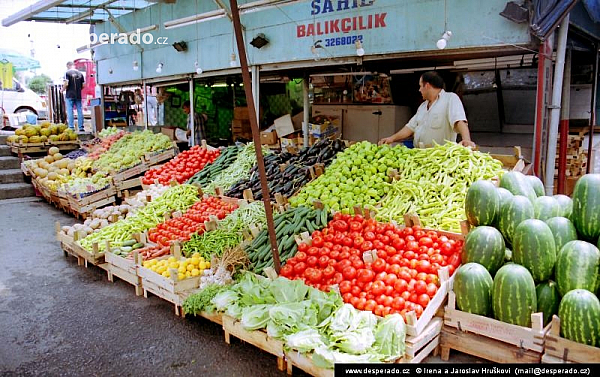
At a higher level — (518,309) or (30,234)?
(518,309)

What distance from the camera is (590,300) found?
117 inches

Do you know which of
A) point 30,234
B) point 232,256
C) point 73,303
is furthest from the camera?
point 30,234

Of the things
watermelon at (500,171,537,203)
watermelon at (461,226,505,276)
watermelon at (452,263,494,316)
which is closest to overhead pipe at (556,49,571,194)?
watermelon at (500,171,537,203)

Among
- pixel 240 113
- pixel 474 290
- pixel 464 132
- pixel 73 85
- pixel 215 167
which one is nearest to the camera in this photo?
pixel 474 290

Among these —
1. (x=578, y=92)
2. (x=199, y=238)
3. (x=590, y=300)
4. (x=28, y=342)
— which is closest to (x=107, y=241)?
(x=199, y=238)

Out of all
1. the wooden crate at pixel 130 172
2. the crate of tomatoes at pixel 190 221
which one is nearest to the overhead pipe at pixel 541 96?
the crate of tomatoes at pixel 190 221

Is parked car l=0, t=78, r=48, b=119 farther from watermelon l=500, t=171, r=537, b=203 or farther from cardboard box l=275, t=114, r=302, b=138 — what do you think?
watermelon l=500, t=171, r=537, b=203

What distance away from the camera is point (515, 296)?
10.5 feet

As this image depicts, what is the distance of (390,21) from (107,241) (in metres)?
5.12

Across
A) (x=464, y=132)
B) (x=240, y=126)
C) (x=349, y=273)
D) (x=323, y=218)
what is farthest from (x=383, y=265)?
(x=240, y=126)

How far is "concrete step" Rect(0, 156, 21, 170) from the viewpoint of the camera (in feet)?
39.5

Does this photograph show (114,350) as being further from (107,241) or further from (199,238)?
(107,241)

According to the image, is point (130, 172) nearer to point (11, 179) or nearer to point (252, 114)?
point (11, 179)

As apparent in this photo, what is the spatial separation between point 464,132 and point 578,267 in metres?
2.55
